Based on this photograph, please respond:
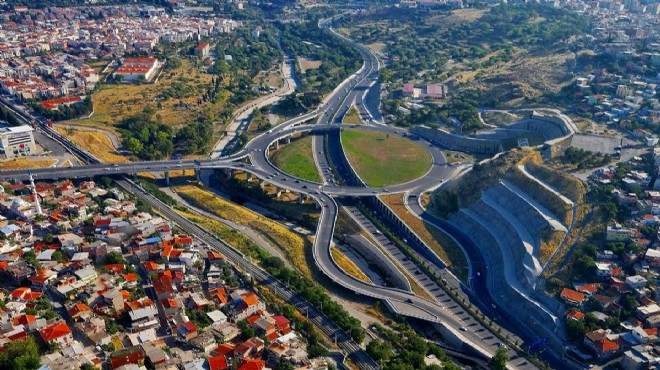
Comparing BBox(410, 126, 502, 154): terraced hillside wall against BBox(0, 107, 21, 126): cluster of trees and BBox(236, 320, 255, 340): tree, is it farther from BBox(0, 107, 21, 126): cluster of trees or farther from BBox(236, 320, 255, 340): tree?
BBox(0, 107, 21, 126): cluster of trees

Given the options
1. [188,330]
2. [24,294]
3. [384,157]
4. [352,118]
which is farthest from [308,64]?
[188,330]

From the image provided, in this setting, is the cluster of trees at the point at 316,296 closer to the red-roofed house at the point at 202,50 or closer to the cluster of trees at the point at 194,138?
the cluster of trees at the point at 194,138

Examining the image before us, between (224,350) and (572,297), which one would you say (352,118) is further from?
(224,350)

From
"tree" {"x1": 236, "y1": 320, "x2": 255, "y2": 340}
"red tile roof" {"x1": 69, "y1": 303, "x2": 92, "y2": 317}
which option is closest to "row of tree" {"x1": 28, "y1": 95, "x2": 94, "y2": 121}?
"red tile roof" {"x1": 69, "y1": 303, "x2": 92, "y2": 317}

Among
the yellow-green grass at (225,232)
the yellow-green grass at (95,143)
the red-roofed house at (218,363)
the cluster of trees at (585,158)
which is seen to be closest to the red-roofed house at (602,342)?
the cluster of trees at (585,158)

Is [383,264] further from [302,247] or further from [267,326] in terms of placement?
[267,326]

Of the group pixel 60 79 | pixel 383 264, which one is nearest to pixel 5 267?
pixel 383 264
